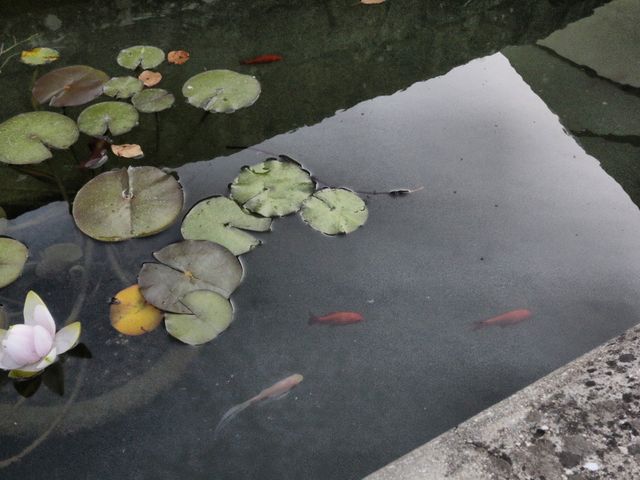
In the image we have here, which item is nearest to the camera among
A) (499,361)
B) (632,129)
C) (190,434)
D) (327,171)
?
(190,434)

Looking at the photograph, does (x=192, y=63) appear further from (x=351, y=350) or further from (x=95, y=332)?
(x=351, y=350)

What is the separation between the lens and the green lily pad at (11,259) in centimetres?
167

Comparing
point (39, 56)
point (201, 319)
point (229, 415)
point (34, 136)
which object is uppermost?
point (39, 56)

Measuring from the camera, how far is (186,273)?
1651 millimetres

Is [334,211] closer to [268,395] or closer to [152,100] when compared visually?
[268,395]

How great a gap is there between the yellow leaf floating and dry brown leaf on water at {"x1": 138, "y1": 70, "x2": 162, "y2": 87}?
1.02 meters

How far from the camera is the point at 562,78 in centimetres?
257

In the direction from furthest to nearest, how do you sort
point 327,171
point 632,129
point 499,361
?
point 632,129
point 327,171
point 499,361

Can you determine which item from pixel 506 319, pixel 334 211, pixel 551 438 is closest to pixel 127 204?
pixel 334 211

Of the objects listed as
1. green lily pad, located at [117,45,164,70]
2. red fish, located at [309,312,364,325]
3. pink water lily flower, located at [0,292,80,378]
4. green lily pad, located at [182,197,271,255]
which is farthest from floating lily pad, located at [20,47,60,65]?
red fish, located at [309,312,364,325]

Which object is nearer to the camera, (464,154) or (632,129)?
(464,154)

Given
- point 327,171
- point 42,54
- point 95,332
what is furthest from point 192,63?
point 95,332

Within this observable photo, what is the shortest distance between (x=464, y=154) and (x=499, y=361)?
0.89 metres

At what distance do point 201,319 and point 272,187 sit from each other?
535 millimetres
